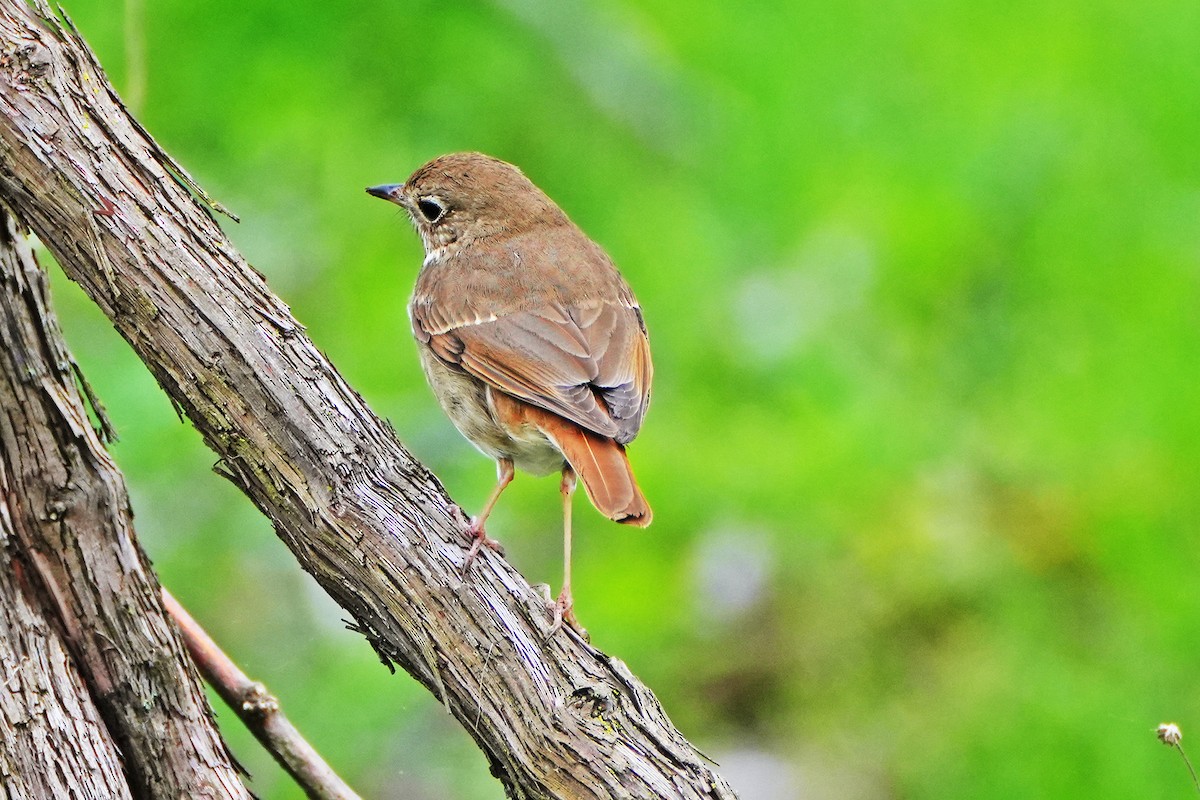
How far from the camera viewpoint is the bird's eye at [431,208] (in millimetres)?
5395

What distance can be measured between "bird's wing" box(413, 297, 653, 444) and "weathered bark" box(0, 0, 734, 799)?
1.24m

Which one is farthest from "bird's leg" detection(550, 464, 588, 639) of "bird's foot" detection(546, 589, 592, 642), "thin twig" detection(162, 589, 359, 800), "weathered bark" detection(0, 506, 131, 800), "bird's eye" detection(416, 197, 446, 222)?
"bird's eye" detection(416, 197, 446, 222)

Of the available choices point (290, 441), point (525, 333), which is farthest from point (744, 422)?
point (290, 441)

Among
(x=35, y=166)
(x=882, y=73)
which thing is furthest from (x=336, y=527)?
(x=882, y=73)

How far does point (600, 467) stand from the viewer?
4.25 metres

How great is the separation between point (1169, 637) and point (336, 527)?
436 centimetres

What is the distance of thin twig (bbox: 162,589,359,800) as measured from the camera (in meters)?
3.89

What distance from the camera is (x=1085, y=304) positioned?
8305 mm

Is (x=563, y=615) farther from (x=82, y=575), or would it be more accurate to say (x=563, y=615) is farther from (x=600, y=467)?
(x=82, y=575)

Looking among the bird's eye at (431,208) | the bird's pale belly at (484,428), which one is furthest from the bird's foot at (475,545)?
the bird's eye at (431,208)

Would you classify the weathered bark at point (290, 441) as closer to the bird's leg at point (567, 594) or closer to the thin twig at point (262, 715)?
the bird's leg at point (567, 594)

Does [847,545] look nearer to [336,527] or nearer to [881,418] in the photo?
[881,418]

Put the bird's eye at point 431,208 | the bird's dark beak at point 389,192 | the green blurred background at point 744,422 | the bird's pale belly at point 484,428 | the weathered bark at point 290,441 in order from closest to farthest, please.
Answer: the weathered bark at point 290,441 → the bird's pale belly at point 484,428 → the bird's eye at point 431,208 → the bird's dark beak at point 389,192 → the green blurred background at point 744,422

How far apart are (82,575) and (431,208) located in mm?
2271
